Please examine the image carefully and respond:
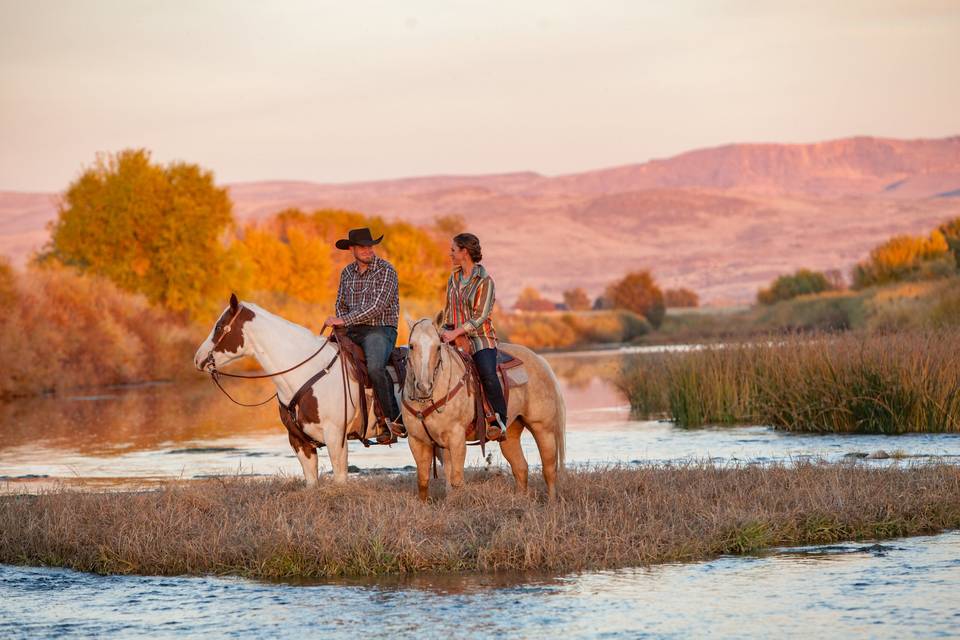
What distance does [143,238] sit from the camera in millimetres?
46406

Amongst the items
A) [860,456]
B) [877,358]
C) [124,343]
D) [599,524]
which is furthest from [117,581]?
[124,343]

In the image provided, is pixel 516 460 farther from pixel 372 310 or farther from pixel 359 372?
pixel 372 310

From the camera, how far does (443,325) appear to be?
10398 mm

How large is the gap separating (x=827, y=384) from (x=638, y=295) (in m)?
59.5

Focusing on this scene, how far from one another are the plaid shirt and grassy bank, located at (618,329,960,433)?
8979 mm

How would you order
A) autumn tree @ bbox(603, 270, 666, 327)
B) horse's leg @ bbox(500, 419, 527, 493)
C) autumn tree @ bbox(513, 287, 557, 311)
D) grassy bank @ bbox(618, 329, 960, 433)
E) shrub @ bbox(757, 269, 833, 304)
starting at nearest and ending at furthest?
horse's leg @ bbox(500, 419, 527, 493) < grassy bank @ bbox(618, 329, 960, 433) < shrub @ bbox(757, 269, 833, 304) < autumn tree @ bbox(603, 270, 666, 327) < autumn tree @ bbox(513, 287, 557, 311)

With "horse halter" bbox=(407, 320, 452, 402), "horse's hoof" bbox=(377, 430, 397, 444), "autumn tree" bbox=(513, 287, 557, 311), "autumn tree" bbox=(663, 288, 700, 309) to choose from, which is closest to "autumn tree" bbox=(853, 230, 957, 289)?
"horse's hoof" bbox=(377, 430, 397, 444)

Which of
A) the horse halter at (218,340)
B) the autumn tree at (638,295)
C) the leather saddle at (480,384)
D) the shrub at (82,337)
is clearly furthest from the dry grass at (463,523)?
the autumn tree at (638,295)

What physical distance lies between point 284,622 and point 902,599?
400 centimetres

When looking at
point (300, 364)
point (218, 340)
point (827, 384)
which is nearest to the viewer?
point (218, 340)

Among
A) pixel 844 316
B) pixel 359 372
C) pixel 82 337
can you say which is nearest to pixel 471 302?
pixel 359 372

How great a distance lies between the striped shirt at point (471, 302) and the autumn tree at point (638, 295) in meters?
66.3

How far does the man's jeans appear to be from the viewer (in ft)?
37.0

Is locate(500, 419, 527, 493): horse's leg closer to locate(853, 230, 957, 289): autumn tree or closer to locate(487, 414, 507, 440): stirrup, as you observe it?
locate(487, 414, 507, 440): stirrup
